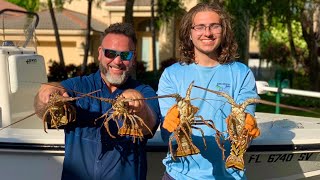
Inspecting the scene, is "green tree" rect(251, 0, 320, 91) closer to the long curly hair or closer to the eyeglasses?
the long curly hair

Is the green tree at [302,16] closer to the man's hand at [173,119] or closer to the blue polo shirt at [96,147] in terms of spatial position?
the blue polo shirt at [96,147]

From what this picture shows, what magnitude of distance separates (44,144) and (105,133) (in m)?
1.42

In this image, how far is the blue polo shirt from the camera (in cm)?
299

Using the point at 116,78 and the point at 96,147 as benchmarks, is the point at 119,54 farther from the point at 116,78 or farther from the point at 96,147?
the point at 96,147

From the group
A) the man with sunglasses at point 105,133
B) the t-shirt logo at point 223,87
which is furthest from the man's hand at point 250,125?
the man with sunglasses at point 105,133

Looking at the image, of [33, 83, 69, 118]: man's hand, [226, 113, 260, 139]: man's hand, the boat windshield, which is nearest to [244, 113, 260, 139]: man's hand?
[226, 113, 260, 139]: man's hand

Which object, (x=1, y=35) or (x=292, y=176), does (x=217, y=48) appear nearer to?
(x=292, y=176)

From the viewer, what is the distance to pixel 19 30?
19.9 feet

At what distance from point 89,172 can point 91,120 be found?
11.1 inches

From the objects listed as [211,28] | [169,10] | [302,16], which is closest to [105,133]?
[211,28]

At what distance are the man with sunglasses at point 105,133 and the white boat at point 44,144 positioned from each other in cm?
132

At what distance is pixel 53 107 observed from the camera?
2.71m

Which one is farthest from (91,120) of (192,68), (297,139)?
(297,139)

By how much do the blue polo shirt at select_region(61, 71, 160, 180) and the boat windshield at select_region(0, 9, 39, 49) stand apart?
2548mm
